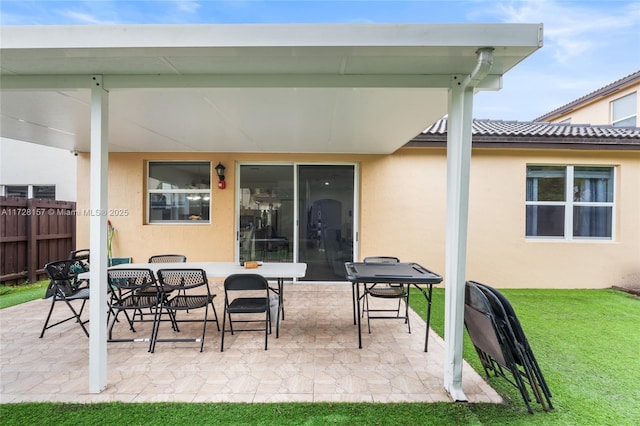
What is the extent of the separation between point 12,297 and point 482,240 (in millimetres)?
8419

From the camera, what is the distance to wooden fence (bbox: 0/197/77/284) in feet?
19.1

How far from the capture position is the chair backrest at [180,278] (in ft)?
10.2

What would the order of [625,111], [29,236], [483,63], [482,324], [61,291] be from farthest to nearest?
1. [625,111]
2. [29,236]
3. [61,291]
4. [482,324]
5. [483,63]

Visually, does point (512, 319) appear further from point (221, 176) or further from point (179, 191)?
point (179, 191)

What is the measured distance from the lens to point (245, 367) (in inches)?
110

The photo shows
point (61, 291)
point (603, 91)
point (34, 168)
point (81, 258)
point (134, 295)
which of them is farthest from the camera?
point (603, 91)

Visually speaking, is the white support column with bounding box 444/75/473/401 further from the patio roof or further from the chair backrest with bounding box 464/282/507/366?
the chair backrest with bounding box 464/282/507/366

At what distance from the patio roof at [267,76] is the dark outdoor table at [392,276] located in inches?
21.5

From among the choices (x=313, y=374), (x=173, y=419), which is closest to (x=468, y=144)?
(x=313, y=374)

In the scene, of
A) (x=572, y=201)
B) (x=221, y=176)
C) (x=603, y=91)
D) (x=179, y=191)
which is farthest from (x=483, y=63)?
(x=603, y=91)

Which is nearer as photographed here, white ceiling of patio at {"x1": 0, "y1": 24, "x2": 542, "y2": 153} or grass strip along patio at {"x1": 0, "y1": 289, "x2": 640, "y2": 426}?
white ceiling of patio at {"x1": 0, "y1": 24, "x2": 542, "y2": 153}

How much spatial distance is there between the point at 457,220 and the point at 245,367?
2291mm

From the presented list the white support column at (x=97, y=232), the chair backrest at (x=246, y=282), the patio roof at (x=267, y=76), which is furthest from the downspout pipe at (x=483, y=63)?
the white support column at (x=97, y=232)

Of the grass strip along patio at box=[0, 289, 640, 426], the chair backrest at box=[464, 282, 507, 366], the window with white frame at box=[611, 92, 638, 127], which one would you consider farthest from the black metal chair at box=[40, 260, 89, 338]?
the window with white frame at box=[611, 92, 638, 127]
